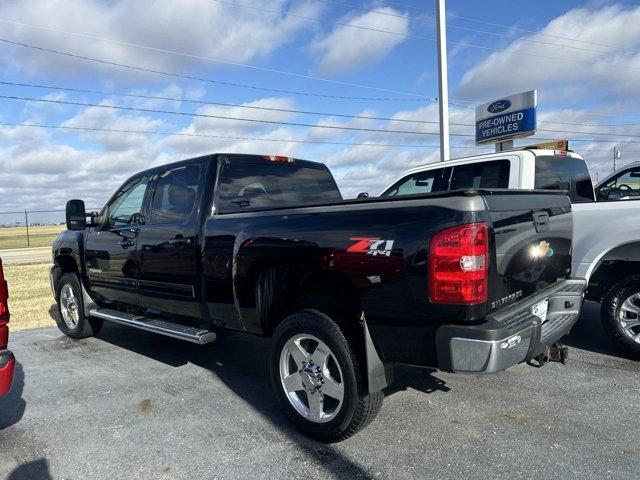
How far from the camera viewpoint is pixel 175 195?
15.6 feet

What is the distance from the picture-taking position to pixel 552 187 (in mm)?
5461

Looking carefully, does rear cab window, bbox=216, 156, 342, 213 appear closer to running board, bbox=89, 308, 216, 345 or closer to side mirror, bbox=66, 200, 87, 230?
running board, bbox=89, 308, 216, 345

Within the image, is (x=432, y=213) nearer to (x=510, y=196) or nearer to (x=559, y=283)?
(x=510, y=196)

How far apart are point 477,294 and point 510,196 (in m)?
0.77

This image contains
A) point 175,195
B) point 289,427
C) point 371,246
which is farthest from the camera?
point 175,195

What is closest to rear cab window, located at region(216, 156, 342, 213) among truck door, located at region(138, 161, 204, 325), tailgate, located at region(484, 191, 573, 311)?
truck door, located at region(138, 161, 204, 325)

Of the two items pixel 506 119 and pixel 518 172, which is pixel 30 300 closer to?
pixel 518 172

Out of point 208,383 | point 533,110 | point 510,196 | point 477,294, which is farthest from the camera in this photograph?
point 533,110

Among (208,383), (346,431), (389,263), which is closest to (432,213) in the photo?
(389,263)

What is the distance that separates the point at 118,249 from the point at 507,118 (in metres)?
11.9

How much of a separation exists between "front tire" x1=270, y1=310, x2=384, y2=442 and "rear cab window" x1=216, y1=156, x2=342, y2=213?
115 cm

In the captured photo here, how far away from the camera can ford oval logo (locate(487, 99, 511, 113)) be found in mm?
14016

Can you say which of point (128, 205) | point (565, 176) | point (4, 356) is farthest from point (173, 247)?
point (565, 176)

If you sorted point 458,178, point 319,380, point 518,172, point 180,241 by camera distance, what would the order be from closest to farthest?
point 319,380, point 180,241, point 518,172, point 458,178
